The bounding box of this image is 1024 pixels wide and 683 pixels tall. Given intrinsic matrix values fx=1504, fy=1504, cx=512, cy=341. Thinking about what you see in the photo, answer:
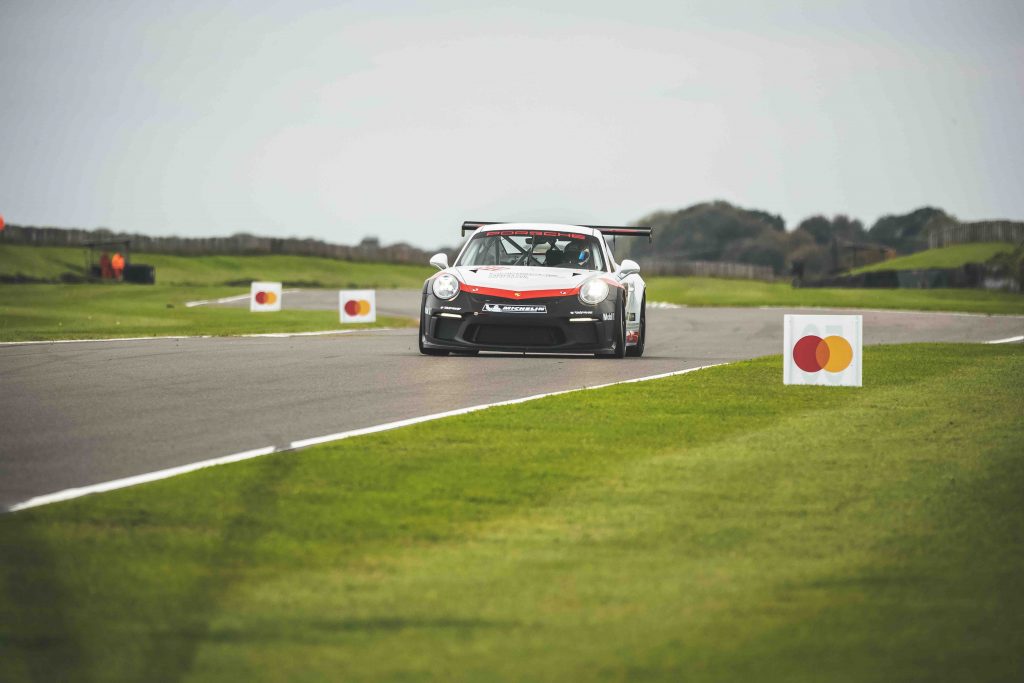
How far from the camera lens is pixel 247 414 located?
10711 mm

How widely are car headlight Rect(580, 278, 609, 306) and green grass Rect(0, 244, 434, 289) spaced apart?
51.3 m

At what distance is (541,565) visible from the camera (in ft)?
18.5

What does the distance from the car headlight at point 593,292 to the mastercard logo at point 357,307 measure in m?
13.5

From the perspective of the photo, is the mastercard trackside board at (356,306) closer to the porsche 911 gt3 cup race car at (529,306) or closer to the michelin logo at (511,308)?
the porsche 911 gt3 cup race car at (529,306)

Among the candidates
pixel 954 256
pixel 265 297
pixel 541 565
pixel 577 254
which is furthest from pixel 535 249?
pixel 954 256

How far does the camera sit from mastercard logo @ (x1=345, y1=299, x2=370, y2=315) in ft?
97.8

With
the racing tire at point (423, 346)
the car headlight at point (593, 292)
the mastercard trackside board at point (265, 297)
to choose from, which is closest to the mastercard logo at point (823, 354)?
the car headlight at point (593, 292)

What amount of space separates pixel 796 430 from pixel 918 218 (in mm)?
171652

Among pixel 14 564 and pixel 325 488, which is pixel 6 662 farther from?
pixel 325 488

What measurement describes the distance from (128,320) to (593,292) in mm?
15101

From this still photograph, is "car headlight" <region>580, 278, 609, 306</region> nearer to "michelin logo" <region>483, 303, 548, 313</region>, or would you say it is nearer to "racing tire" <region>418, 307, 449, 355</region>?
"michelin logo" <region>483, 303, 548, 313</region>

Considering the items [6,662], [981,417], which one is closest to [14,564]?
[6,662]

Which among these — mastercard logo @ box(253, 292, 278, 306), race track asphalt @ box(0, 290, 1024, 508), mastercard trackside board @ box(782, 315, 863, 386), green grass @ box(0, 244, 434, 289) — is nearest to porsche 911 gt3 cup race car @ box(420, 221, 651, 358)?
race track asphalt @ box(0, 290, 1024, 508)

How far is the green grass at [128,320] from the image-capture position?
79.2 ft
